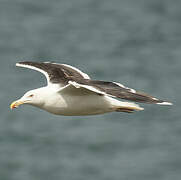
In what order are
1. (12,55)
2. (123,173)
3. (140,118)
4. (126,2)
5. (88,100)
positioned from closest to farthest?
(88,100) → (123,173) → (140,118) → (12,55) → (126,2)

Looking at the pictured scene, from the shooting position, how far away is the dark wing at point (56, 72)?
1581 cm

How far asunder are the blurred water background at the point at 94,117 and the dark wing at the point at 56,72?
12.6 metres

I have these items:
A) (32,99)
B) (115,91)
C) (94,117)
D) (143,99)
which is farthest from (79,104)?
(94,117)

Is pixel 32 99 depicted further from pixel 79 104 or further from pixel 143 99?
pixel 143 99

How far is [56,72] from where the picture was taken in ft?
53.4

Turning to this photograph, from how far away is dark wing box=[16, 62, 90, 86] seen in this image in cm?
1581

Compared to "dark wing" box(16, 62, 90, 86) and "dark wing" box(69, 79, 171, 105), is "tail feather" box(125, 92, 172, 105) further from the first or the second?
"dark wing" box(16, 62, 90, 86)

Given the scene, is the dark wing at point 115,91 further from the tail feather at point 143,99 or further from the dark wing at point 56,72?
the dark wing at point 56,72

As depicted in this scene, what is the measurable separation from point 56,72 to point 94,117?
14365 mm

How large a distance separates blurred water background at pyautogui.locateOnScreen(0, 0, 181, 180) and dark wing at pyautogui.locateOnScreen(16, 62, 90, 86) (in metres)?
12.6

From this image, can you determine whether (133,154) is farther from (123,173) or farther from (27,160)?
(27,160)

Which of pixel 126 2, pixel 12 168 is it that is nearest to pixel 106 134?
pixel 12 168

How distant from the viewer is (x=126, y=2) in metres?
41.5

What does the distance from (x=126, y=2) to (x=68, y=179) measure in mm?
14284
